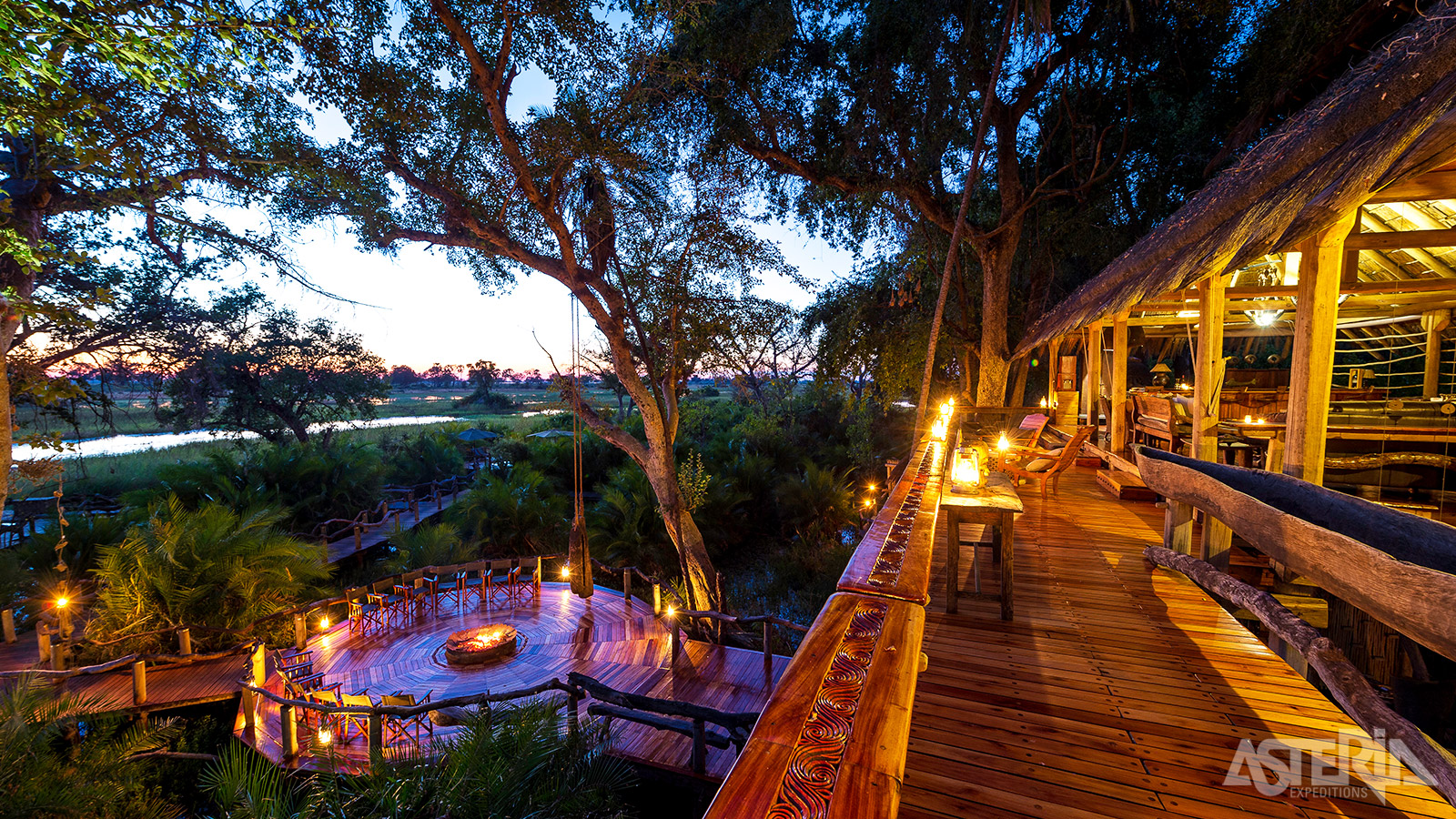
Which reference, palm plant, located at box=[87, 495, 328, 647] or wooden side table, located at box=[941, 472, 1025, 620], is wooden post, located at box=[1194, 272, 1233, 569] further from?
palm plant, located at box=[87, 495, 328, 647]

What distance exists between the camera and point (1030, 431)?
988 centimetres

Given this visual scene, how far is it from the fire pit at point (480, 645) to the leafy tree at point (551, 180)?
333 cm


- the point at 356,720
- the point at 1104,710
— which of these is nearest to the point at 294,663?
the point at 356,720

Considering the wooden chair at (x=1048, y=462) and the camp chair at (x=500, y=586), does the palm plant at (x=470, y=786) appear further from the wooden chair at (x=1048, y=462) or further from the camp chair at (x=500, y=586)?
the camp chair at (x=500, y=586)

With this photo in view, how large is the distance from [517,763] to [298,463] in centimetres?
1588

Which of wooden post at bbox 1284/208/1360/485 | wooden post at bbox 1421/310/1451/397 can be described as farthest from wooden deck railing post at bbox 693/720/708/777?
wooden post at bbox 1421/310/1451/397

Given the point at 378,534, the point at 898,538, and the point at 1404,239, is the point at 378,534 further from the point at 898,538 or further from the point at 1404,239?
the point at 1404,239

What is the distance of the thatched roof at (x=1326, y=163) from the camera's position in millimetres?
2861

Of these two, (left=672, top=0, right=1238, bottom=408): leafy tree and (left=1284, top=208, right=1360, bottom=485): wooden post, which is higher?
(left=672, top=0, right=1238, bottom=408): leafy tree

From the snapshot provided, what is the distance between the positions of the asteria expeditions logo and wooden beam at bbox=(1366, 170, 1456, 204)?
3656 millimetres

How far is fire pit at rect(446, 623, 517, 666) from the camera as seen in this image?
788 centimetres

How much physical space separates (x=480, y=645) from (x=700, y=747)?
441 centimetres

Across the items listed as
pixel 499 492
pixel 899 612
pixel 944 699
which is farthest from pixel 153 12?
pixel 499 492

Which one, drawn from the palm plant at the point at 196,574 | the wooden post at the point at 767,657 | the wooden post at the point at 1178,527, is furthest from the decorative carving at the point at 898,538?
the palm plant at the point at 196,574
